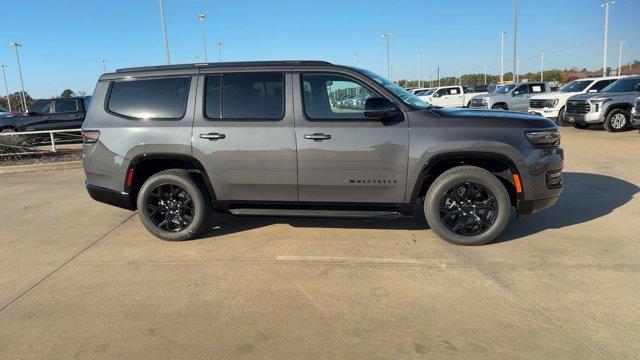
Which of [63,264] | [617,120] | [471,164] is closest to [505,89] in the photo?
[617,120]

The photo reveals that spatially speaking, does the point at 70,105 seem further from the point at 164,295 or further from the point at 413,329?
the point at 413,329

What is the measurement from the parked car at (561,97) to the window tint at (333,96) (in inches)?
618

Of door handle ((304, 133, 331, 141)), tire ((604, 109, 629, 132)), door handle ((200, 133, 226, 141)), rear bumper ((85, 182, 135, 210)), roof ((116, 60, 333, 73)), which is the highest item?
roof ((116, 60, 333, 73))

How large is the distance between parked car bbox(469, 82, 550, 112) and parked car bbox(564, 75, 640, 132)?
18.5 ft

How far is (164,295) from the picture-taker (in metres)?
3.92

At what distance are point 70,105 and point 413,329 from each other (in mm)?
17285

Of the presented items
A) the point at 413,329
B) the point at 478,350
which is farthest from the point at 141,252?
the point at 478,350

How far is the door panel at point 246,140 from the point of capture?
494cm

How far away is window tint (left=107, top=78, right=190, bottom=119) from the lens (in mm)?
5172

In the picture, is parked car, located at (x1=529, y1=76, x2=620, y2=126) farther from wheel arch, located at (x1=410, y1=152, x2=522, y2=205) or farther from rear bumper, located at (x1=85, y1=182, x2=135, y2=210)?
rear bumper, located at (x1=85, y1=182, x2=135, y2=210)

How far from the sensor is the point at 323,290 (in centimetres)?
393

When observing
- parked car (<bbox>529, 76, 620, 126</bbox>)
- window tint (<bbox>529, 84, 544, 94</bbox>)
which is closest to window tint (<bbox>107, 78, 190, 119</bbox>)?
parked car (<bbox>529, 76, 620, 126</bbox>)

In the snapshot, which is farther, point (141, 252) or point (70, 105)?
point (70, 105)

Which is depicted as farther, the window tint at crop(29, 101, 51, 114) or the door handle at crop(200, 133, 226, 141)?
the window tint at crop(29, 101, 51, 114)
